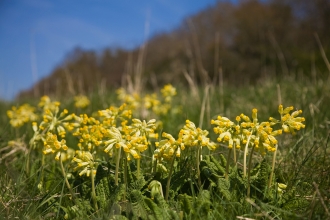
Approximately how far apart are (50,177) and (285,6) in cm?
2198

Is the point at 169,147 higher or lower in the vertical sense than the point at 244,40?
lower

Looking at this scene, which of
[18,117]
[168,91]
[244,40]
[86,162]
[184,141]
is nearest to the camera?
[184,141]

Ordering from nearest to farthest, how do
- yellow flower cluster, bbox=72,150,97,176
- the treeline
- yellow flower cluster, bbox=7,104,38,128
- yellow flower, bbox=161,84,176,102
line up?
yellow flower cluster, bbox=72,150,97,176 < yellow flower cluster, bbox=7,104,38,128 < yellow flower, bbox=161,84,176,102 < the treeline

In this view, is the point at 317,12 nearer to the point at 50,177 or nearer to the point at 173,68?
the point at 173,68

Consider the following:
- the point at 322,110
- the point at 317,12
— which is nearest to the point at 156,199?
the point at 322,110

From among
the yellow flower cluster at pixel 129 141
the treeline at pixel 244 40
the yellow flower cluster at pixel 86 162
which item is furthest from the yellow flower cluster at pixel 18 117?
the treeline at pixel 244 40

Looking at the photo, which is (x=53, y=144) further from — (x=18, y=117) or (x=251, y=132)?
(x=18, y=117)

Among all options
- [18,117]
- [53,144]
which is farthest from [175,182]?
[18,117]

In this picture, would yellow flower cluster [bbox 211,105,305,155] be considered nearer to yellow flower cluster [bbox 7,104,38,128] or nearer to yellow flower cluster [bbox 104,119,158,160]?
yellow flower cluster [bbox 104,119,158,160]

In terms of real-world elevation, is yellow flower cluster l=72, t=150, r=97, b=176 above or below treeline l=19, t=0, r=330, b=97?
below

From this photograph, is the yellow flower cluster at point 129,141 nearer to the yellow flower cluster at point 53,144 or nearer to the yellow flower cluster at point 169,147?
the yellow flower cluster at point 169,147

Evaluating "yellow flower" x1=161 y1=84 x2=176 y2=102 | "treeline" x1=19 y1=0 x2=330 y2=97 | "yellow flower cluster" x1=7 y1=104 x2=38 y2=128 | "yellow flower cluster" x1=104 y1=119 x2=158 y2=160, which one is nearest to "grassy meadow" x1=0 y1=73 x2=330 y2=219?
"yellow flower cluster" x1=104 y1=119 x2=158 y2=160

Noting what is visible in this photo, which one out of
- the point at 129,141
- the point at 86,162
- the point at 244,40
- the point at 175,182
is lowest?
the point at 175,182

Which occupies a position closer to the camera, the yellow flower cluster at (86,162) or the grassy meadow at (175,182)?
the grassy meadow at (175,182)
